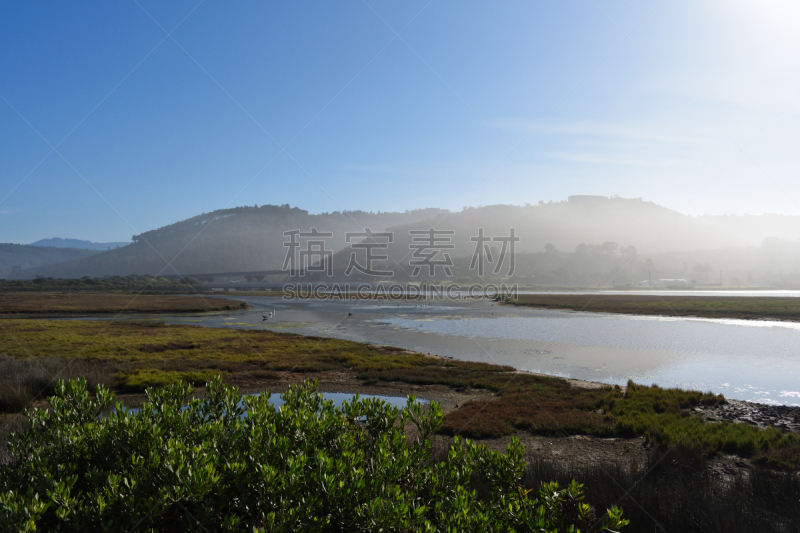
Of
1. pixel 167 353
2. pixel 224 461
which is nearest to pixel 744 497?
pixel 224 461

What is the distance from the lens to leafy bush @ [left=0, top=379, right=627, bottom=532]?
315cm

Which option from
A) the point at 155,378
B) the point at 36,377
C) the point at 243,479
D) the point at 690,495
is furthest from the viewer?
the point at 155,378

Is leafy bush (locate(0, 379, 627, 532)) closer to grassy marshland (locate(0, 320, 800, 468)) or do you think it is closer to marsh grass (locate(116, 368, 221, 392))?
grassy marshland (locate(0, 320, 800, 468))

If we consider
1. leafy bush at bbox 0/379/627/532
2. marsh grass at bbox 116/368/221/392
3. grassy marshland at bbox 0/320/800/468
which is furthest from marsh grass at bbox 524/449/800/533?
marsh grass at bbox 116/368/221/392

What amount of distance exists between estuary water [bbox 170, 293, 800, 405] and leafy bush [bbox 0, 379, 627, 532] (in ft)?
54.9

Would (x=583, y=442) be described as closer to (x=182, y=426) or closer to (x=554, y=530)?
(x=554, y=530)

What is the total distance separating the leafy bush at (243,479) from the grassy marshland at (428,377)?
831 cm

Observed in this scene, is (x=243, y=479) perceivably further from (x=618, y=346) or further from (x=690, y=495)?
(x=618, y=346)

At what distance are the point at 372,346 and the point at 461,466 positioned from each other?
1013 inches

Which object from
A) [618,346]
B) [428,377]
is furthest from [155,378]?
[618,346]

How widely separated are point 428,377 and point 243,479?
1660cm

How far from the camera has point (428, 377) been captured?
19562 mm

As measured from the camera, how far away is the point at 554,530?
12.0 ft

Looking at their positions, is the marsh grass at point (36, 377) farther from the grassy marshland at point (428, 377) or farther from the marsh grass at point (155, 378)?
the marsh grass at point (155, 378)
